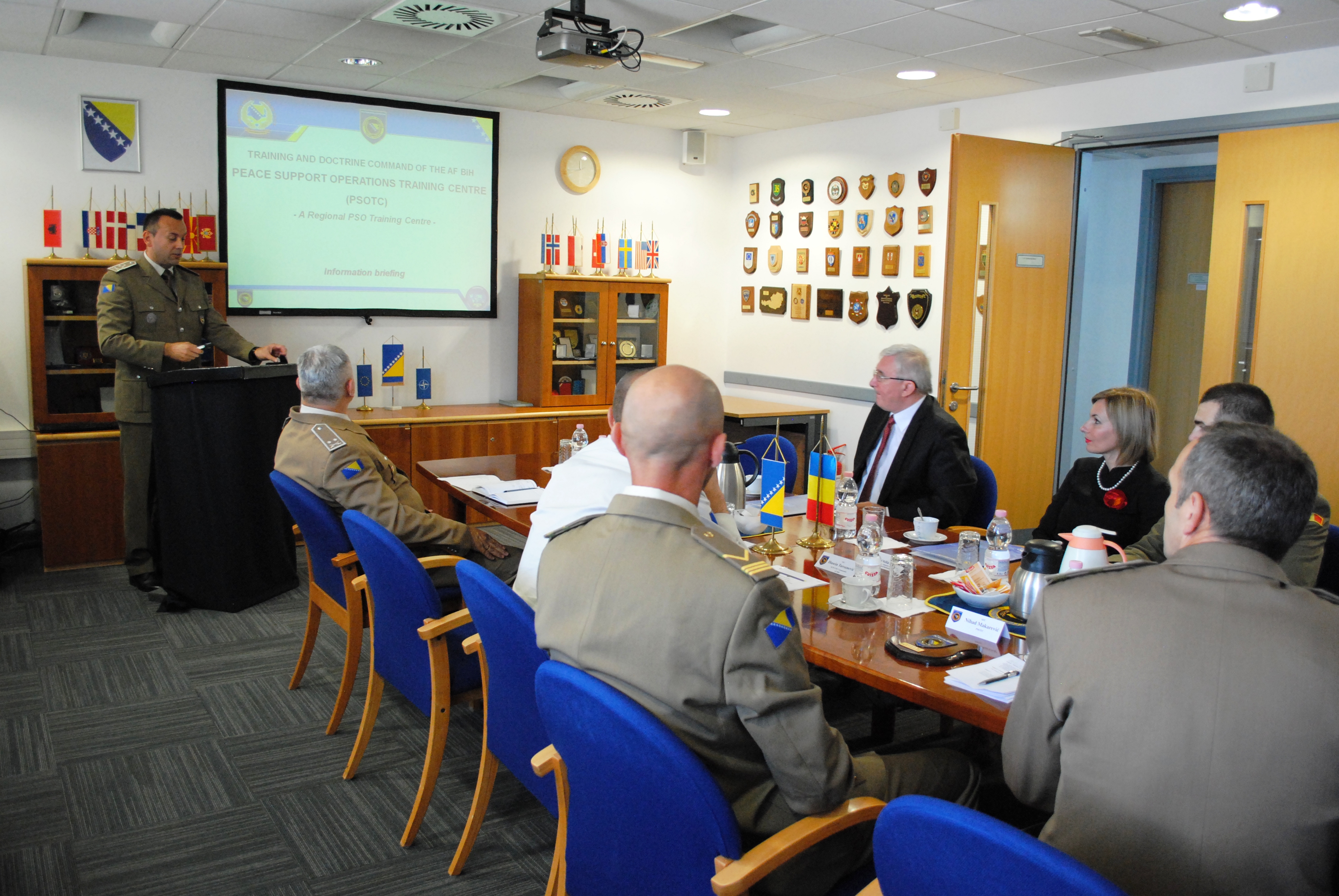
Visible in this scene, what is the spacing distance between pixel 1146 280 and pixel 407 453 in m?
4.91

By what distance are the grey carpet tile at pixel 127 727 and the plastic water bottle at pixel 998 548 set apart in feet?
8.54

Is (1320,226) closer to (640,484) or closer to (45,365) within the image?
(640,484)

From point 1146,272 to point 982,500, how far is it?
358cm

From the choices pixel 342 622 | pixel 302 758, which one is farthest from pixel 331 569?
pixel 302 758

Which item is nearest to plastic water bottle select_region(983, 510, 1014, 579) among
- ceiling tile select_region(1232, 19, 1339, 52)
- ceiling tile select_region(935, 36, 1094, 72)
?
ceiling tile select_region(935, 36, 1094, 72)

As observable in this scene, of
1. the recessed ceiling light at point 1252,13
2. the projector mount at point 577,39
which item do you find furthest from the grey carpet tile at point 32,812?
the recessed ceiling light at point 1252,13

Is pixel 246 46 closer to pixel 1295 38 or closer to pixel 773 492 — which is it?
pixel 773 492

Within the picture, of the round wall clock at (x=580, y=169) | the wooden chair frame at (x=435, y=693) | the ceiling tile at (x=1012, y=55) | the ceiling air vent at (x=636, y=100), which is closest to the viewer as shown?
the wooden chair frame at (x=435, y=693)

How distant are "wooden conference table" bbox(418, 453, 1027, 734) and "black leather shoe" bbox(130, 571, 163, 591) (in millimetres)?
2343

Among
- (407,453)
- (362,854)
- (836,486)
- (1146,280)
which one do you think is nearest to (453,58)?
(407,453)

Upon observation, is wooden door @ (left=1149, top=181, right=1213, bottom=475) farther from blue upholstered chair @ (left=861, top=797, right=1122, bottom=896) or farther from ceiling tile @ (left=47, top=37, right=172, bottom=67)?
ceiling tile @ (left=47, top=37, right=172, bottom=67)

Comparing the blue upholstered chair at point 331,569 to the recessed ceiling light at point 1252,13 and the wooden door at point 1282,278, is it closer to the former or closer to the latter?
the recessed ceiling light at point 1252,13

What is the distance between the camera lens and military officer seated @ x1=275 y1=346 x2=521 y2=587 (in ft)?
10.5

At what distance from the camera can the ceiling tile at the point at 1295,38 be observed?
4.25m
